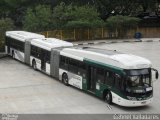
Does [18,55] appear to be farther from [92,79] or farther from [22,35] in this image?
[92,79]

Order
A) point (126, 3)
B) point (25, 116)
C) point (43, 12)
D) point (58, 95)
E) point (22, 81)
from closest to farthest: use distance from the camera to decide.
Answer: point (25, 116) < point (58, 95) < point (22, 81) < point (43, 12) < point (126, 3)

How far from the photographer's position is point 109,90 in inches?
860

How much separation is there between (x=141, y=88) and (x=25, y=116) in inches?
236

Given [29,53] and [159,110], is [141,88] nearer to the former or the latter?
[159,110]

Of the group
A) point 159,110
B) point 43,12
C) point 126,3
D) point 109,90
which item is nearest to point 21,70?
point 109,90

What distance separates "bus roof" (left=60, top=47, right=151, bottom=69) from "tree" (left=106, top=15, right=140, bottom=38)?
94.2 feet

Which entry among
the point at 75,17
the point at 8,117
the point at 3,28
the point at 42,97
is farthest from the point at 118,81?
the point at 75,17

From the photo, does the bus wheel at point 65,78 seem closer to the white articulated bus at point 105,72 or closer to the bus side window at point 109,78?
the white articulated bus at point 105,72

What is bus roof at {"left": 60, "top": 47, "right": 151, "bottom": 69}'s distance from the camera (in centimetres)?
2096

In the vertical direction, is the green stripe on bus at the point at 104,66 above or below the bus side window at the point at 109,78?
above

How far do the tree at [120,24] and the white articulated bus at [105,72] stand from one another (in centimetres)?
2566

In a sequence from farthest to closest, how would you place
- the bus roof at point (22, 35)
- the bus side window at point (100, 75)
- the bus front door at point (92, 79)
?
1. the bus roof at point (22, 35)
2. the bus front door at point (92, 79)
3. the bus side window at point (100, 75)

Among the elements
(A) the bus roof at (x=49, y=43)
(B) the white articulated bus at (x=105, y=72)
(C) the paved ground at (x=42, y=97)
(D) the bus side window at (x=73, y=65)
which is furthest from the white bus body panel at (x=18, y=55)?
(D) the bus side window at (x=73, y=65)

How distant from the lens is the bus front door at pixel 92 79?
23312 mm
